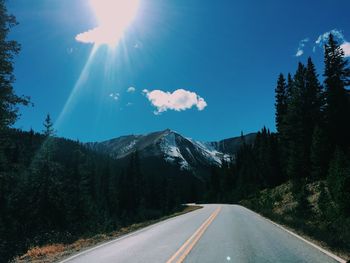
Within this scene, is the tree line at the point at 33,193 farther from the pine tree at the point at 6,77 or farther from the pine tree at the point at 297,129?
the pine tree at the point at 297,129

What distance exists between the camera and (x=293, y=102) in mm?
50188

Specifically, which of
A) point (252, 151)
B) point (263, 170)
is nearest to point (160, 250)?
point (263, 170)

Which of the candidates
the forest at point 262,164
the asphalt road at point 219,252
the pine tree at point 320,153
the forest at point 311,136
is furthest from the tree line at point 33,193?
the pine tree at point 320,153

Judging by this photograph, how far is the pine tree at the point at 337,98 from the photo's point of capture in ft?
140

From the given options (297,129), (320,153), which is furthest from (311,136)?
(320,153)

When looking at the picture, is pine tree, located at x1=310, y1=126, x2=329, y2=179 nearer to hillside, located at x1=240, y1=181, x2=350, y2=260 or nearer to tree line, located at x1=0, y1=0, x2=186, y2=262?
hillside, located at x1=240, y1=181, x2=350, y2=260

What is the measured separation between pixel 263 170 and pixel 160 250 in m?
59.2

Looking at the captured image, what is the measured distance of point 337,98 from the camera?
1716 inches

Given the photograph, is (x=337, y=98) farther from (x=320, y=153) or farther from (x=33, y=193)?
(x=33, y=193)

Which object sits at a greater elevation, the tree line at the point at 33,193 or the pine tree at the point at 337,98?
the pine tree at the point at 337,98

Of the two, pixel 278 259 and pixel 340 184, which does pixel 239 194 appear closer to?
pixel 340 184

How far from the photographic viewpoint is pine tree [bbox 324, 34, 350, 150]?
42594 millimetres

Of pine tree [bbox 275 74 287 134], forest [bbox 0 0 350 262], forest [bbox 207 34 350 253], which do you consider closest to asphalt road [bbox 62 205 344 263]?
forest [bbox 0 0 350 262]

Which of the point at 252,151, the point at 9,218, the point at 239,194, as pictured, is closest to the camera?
the point at 9,218
